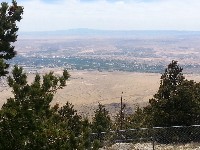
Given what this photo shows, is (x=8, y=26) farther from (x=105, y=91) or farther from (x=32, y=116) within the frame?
(x=105, y=91)

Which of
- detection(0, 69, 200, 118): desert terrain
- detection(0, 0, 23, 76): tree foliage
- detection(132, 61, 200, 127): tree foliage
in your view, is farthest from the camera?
detection(0, 69, 200, 118): desert terrain

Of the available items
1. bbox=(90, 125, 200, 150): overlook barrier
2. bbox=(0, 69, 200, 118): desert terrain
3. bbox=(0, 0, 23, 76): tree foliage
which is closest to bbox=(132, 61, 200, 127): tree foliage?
bbox=(90, 125, 200, 150): overlook barrier

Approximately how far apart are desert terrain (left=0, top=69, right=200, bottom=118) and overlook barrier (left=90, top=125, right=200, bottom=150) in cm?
7372

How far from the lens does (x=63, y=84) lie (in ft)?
31.2

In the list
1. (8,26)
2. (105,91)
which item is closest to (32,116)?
(8,26)

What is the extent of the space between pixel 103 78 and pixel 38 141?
15754cm

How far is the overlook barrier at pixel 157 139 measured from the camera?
1444 cm

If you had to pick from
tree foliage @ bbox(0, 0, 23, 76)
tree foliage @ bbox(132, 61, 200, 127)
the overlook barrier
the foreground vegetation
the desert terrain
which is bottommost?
the desert terrain

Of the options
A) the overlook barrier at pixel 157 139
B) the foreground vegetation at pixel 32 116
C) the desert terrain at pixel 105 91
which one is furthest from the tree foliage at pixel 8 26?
the desert terrain at pixel 105 91

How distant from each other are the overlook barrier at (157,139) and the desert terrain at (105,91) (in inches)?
2902

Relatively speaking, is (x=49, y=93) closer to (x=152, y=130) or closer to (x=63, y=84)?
(x=63, y=84)

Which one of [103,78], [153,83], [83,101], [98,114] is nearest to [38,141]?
[98,114]

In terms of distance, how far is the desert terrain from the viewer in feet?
338

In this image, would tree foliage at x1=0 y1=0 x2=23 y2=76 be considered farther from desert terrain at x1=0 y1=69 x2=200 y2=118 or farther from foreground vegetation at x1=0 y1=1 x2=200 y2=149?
desert terrain at x1=0 y1=69 x2=200 y2=118
